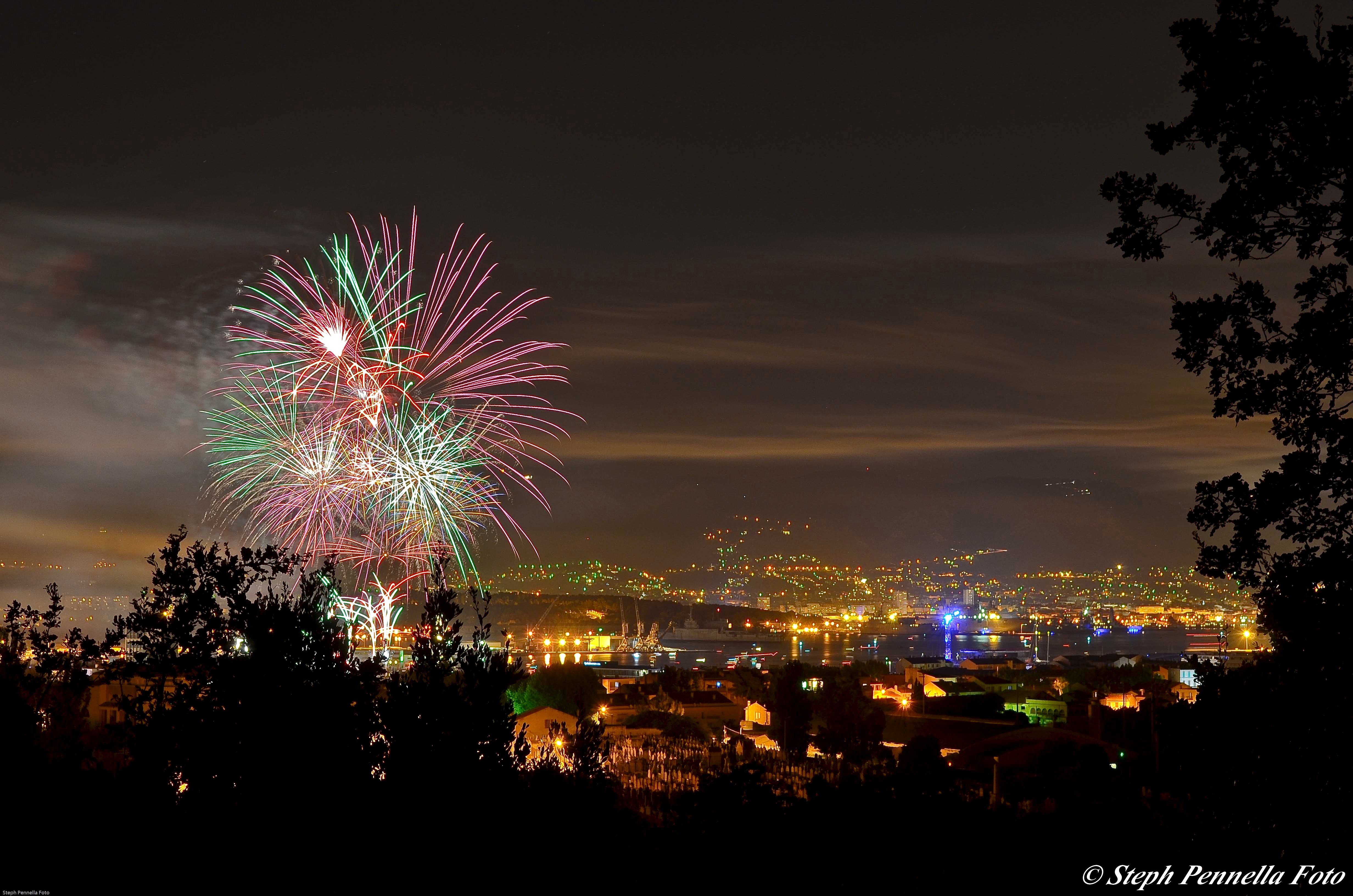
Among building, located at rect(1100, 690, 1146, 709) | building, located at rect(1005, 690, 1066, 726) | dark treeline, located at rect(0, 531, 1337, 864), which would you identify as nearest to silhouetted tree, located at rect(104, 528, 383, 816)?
dark treeline, located at rect(0, 531, 1337, 864)

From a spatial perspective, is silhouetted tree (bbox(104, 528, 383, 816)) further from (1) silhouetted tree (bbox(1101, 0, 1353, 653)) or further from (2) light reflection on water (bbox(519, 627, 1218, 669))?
(2) light reflection on water (bbox(519, 627, 1218, 669))

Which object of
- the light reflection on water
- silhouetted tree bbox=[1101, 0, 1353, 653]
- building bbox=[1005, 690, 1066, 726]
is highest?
silhouetted tree bbox=[1101, 0, 1353, 653]

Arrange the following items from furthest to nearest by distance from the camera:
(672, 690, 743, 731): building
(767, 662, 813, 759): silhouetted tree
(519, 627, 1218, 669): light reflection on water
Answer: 1. (519, 627, 1218, 669): light reflection on water
2. (672, 690, 743, 731): building
3. (767, 662, 813, 759): silhouetted tree

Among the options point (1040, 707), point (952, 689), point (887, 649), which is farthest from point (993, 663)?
point (1040, 707)

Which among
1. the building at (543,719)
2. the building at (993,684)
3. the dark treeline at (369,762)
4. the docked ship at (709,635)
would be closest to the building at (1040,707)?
the building at (993,684)

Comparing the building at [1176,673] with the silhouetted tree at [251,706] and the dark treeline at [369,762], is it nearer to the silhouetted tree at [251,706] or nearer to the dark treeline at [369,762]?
the dark treeline at [369,762]

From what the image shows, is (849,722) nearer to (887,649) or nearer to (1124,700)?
(1124,700)

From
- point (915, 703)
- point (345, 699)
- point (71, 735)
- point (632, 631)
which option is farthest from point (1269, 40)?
point (632, 631)

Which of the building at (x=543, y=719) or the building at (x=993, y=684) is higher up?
the building at (x=543, y=719)

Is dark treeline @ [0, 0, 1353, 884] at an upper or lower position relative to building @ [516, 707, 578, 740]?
upper
